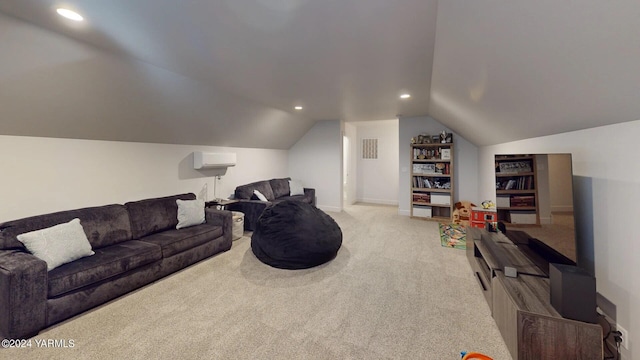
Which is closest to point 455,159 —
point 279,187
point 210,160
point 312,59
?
point 279,187

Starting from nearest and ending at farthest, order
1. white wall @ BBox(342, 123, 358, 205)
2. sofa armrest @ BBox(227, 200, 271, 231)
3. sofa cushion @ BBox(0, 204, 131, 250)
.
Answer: sofa cushion @ BBox(0, 204, 131, 250)
sofa armrest @ BBox(227, 200, 271, 231)
white wall @ BBox(342, 123, 358, 205)

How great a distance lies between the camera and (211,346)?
1.88 m

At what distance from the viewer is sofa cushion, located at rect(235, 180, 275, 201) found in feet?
17.4

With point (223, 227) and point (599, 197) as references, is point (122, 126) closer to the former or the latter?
point (223, 227)

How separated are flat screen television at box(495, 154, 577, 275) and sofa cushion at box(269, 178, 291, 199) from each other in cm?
473

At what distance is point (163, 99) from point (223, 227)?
1946mm

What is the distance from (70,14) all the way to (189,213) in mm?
2530

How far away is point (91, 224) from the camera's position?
9.22 ft

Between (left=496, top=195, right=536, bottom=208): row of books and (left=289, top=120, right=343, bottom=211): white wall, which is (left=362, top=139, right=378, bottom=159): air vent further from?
(left=496, top=195, right=536, bottom=208): row of books

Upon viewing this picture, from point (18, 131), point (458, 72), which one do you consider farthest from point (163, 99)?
point (458, 72)

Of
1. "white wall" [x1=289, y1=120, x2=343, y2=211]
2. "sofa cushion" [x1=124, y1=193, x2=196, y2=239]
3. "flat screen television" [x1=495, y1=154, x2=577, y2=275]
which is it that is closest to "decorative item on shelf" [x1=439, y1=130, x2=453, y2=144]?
"white wall" [x1=289, y1=120, x2=343, y2=211]

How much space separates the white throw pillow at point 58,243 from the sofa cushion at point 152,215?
0.65m

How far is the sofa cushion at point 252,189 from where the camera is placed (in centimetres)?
531

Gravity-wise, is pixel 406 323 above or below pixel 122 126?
below
